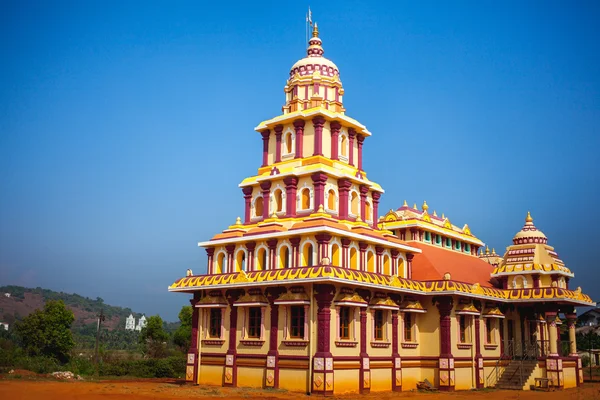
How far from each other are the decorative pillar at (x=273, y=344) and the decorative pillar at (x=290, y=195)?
454cm

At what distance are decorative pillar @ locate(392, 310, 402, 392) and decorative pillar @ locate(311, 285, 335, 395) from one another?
17.6ft

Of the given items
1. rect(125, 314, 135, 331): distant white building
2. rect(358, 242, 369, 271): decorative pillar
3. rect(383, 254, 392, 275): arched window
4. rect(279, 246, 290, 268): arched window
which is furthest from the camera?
rect(125, 314, 135, 331): distant white building

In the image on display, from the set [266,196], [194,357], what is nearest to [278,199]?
[266,196]

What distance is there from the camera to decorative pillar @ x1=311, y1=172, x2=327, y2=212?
32062 mm

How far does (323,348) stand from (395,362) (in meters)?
5.89

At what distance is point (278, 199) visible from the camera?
34.1 metres

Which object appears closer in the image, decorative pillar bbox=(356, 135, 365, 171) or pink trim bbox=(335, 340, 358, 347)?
pink trim bbox=(335, 340, 358, 347)

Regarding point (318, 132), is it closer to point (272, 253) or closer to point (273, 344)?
point (272, 253)

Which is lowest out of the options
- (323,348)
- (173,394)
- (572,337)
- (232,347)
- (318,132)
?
(173,394)

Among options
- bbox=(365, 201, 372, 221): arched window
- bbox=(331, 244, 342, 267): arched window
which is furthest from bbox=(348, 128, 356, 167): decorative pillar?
bbox=(331, 244, 342, 267): arched window

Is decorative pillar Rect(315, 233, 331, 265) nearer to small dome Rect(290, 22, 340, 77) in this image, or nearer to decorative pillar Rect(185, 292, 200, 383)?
decorative pillar Rect(185, 292, 200, 383)

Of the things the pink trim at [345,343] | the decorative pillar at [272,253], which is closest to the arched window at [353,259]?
the decorative pillar at [272,253]

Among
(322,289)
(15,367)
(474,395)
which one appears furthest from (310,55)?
(15,367)

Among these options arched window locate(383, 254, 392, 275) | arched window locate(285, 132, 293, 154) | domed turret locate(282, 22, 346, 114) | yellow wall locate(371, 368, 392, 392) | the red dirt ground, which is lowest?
the red dirt ground
